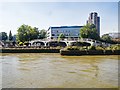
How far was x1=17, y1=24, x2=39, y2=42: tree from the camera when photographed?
7350 cm

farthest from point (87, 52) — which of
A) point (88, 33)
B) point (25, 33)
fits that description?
point (25, 33)

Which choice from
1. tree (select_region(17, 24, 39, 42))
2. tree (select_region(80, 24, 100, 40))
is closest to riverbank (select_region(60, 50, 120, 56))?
tree (select_region(80, 24, 100, 40))

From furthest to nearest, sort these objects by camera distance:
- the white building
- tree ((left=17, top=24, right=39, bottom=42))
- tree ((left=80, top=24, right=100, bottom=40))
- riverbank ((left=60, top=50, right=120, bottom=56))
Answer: the white building → tree ((left=80, top=24, right=100, bottom=40)) → tree ((left=17, top=24, right=39, bottom=42)) → riverbank ((left=60, top=50, right=120, bottom=56))

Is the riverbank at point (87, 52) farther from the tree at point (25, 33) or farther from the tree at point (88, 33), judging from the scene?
the tree at point (25, 33)

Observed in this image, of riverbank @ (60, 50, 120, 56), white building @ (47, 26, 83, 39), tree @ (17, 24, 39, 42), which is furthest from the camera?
white building @ (47, 26, 83, 39)

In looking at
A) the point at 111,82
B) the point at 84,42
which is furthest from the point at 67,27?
the point at 111,82

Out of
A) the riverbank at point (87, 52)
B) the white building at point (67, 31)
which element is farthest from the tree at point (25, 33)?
the white building at point (67, 31)

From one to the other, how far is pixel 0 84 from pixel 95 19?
454ft

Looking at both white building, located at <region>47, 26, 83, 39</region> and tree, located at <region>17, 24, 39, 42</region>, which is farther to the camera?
white building, located at <region>47, 26, 83, 39</region>

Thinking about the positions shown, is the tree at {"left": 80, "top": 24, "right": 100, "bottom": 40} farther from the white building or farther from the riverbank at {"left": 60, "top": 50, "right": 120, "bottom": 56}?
the white building

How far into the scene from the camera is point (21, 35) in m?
73.9

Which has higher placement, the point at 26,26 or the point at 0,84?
the point at 26,26

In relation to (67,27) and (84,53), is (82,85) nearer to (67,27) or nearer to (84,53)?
(84,53)

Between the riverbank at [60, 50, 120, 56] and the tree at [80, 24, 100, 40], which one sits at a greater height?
the tree at [80, 24, 100, 40]
